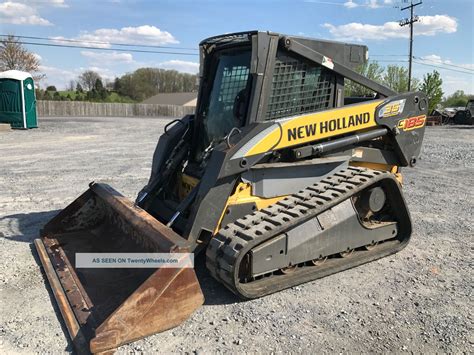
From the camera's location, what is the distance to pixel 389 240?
4.70m

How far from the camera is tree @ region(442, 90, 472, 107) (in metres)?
64.3

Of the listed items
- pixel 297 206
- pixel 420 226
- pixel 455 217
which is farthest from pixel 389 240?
pixel 455 217

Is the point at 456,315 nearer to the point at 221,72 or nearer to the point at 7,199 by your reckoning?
the point at 221,72

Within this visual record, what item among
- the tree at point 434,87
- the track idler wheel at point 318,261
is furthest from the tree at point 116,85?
the track idler wheel at point 318,261

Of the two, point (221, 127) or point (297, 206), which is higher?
point (221, 127)

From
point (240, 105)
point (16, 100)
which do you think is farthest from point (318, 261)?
point (16, 100)

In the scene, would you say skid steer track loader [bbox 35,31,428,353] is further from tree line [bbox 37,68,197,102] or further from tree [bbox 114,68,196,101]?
tree [bbox 114,68,196,101]

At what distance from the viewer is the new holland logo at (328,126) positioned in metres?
4.00

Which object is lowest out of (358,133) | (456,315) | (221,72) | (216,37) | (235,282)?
(456,315)

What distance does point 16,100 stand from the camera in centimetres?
2106

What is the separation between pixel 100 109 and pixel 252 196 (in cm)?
4440

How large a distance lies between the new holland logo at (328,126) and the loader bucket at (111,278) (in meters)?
1.46

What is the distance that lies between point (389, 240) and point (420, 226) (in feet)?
3.69

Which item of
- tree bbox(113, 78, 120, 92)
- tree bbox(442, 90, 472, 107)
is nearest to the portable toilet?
tree bbox(113, 78, 120, 92)
